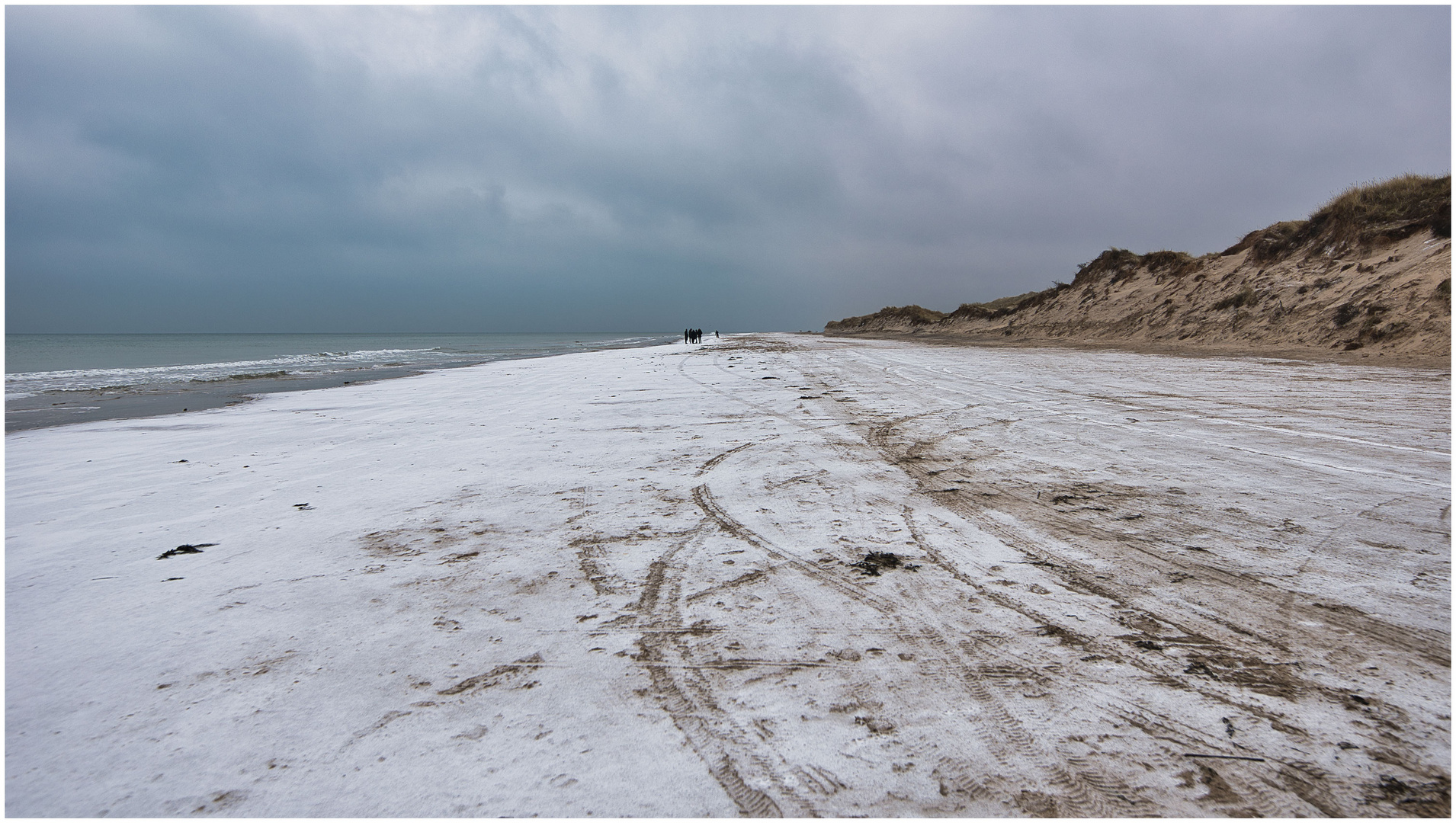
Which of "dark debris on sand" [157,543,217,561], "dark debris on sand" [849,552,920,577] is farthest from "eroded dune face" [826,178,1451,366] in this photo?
"dark debris on sand" [157,543,217,561]

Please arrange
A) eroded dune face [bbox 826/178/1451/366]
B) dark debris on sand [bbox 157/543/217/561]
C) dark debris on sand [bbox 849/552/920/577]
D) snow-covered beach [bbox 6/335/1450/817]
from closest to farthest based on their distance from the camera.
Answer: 1. snow-covered beach [bbox 6/335/1450/817]
2. dark debris on sand [bbox 849/552/920/577]
3. dark debris on sand [bbox 157/543/217/561]
4. eroded dune face [bbox 826/178/1451/366]

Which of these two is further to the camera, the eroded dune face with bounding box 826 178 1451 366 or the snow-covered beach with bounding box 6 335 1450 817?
the eroded dune face with bounding box 826 178 1451 366

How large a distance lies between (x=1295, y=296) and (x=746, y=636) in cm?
2407

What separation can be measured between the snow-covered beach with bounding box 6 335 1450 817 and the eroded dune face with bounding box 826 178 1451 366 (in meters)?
13.4

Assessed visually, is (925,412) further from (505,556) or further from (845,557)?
(505,556)

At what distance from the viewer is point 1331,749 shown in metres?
1.55

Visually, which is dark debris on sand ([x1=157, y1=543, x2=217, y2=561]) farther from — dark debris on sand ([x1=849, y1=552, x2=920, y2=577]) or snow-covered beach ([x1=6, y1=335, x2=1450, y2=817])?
dark debris on sand ([x1=849, y1=552, x2=920, y2=577])

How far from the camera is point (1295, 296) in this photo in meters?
18.5

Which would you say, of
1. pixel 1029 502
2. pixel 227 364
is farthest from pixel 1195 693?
pixel 227 364

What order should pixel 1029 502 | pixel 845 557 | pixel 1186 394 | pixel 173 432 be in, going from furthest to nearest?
1. pixel 1186 394
2. pixel 173 432
3. pixel 1029 502
4. pixel 845 557

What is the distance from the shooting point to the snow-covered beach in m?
1.53

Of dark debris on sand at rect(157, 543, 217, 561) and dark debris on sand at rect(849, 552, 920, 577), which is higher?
dark debris on sand at rect(849, 552, 920, 577)

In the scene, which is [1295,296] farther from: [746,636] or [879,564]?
[746,636]

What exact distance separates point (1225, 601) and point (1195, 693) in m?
0.78
